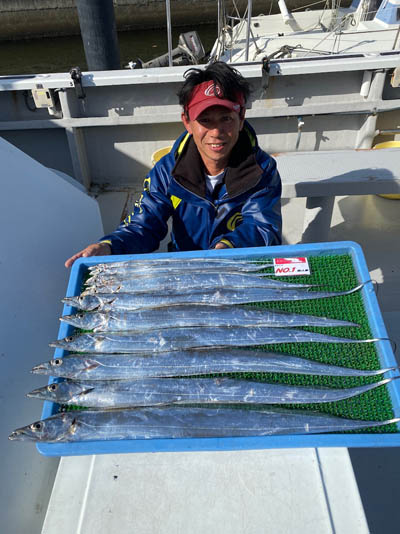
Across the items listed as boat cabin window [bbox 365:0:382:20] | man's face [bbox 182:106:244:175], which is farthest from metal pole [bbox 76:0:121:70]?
boat cabin window [bbox 365:0:382:20]

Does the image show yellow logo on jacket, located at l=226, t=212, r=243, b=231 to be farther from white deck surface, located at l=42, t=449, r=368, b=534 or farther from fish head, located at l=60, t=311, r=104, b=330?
white deck surface, located at l=42, t=449, r=368, b=534

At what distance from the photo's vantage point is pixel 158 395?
4.44 ft

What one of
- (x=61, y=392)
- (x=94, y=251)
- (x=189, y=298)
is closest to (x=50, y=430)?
(x=61, y=392)

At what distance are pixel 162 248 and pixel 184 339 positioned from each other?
8.02 feet

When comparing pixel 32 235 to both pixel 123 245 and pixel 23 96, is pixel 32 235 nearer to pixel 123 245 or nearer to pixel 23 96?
pixel 123 245

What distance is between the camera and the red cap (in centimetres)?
191

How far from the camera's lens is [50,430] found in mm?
1266

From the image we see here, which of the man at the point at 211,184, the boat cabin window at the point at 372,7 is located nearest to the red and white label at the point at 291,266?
the man at the point at 211,184

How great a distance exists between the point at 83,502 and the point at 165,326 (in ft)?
2.40

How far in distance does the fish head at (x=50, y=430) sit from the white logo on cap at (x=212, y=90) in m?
1.68

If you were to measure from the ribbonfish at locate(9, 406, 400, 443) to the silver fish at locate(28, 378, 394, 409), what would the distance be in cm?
4

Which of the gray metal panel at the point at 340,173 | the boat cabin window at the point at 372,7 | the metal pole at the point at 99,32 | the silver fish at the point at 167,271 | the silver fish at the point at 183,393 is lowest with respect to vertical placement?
the silver fish at the point at 183,393

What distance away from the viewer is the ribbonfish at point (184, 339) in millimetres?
1489

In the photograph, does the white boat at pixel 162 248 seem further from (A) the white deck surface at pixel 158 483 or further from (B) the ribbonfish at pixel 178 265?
(B) the ribbonfish at pixel 178 265
